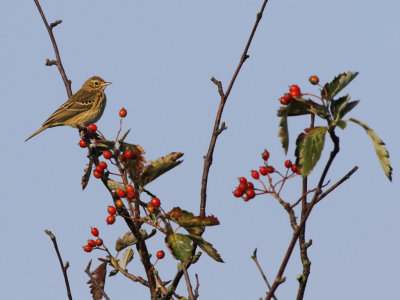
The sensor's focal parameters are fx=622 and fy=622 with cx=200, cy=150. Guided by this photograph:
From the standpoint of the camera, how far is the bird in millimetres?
15016

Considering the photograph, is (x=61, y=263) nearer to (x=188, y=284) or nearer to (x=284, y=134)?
(x=188, y=284)

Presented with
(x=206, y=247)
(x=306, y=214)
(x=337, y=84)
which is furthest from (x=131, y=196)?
(x=337, y=84)

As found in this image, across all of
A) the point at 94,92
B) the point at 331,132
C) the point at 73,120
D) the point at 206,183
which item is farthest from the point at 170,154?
the point at 94,92

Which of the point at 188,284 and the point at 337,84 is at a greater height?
the point at 337,84

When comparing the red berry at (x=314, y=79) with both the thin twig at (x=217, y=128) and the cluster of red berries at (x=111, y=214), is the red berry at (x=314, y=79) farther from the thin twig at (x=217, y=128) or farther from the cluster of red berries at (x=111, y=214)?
the cluster of red berries at (x=111, y=214)

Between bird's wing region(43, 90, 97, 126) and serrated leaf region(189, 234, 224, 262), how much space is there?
1089cm

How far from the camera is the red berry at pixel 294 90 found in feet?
12.2

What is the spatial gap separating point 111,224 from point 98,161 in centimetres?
59

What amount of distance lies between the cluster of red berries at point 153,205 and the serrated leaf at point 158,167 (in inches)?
6.0

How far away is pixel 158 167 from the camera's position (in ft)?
15.4

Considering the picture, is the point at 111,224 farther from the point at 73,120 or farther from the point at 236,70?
the point at 73,120

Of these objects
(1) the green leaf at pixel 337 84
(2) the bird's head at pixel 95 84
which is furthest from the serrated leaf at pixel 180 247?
(2) the bird's head at pixel 95 84

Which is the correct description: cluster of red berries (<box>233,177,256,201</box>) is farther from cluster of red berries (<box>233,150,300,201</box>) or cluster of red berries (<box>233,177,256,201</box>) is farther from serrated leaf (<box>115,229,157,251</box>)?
serrated leaf (<box>115,229,157,251</box>)

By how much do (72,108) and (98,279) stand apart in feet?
34.5
